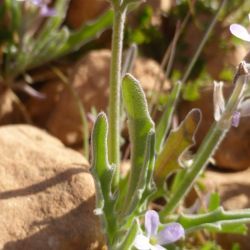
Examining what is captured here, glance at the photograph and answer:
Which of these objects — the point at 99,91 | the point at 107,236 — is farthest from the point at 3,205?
the point at 99,91

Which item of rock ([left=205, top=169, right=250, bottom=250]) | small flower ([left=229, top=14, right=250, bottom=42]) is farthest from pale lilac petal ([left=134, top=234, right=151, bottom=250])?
rock ([left=205, top=169, right=250, bottom=250])

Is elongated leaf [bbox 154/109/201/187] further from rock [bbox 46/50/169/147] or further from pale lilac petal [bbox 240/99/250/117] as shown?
rock [bbox 46/50/169/147]

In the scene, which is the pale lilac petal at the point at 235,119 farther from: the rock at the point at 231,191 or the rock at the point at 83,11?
the rock at the point at 83,11

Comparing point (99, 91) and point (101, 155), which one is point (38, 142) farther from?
point (99, 91)

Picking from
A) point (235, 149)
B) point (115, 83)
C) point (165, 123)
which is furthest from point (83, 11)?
point (115, 83)

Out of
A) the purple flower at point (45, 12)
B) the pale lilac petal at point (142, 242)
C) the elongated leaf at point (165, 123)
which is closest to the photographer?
the pale lilac petal at point (142, 242)

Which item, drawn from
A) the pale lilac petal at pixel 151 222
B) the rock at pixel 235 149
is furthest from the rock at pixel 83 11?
the pale lilac petal at pixel 151 222

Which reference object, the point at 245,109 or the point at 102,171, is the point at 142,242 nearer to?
the point at 102,171
